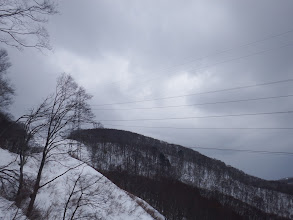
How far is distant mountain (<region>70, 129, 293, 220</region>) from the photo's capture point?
1845cm

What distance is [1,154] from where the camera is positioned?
23.6 m

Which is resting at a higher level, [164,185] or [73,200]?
[73,200]

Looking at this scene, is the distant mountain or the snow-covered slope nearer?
the snow-covered slope

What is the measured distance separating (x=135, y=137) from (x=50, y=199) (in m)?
181

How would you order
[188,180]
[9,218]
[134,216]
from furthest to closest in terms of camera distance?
1. [188,180]
2. [134,216]
3. [9,218]

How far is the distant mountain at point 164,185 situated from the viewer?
60.5 ft

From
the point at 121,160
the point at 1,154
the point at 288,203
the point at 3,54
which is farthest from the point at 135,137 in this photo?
the point at 3,54

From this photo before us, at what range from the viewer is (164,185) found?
97438 millimetres

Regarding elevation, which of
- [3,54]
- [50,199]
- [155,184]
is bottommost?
[155,184]

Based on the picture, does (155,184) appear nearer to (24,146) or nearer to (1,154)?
(1,154)

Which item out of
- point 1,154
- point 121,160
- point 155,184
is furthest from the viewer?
point 121,160

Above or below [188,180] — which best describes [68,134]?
above

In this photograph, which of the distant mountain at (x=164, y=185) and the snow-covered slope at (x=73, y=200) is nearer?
the snow-covered slope at (x=73, y=200)

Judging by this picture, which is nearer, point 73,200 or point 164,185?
point 73,200
